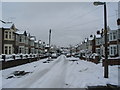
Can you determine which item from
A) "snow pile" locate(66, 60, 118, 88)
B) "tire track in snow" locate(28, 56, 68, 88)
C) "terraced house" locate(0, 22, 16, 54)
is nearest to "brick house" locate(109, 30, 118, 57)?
"snow pile" locate(66, 60, 118, 88)

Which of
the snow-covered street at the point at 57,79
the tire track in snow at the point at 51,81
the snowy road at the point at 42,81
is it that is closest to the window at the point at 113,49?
the snow-covered street at the point at 57,79

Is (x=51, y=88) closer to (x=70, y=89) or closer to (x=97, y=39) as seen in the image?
(x=70, y=89)

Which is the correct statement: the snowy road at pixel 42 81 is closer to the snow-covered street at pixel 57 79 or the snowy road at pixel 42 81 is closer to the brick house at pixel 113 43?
the snow-covered street at pixel 57 79

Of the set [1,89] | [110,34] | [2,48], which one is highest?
[110,34]

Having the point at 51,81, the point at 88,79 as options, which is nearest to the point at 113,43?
the point at 88,79

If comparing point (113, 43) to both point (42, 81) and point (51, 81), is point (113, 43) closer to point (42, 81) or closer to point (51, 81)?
point (51, 81)

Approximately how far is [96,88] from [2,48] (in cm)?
2987

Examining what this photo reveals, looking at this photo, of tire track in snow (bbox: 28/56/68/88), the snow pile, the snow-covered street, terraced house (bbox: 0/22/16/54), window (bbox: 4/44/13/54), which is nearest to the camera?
tire track in snow (bbox: 28/56/68/88)

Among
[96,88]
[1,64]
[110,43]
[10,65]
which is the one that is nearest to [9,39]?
[10,65]

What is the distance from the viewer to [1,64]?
63.9ft

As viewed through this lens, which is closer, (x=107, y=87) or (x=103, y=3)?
(x=107, y=87)

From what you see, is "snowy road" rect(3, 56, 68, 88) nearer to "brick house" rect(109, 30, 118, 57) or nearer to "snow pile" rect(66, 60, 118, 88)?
"snow pile" rect(66, 60, 118, 88)

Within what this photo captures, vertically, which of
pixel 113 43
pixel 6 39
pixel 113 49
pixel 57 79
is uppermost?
pixel 6 39

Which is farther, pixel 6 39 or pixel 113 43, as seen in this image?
pixel 113 43
